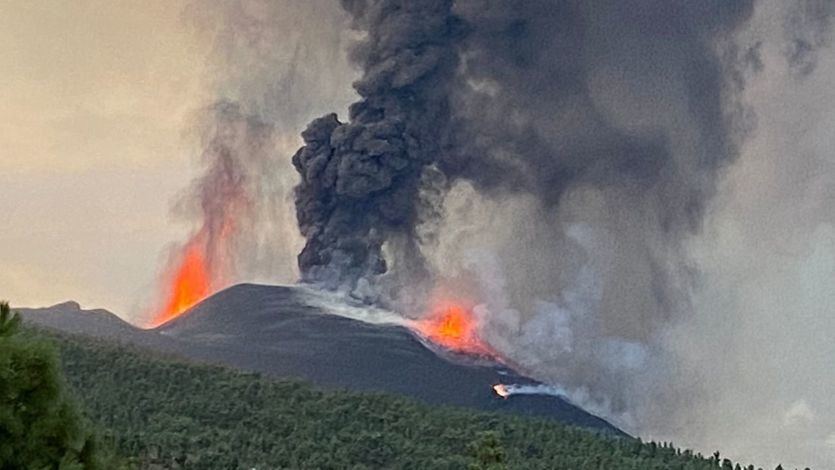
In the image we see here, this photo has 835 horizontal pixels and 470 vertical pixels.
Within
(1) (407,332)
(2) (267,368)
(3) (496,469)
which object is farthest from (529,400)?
(3) (496,469)

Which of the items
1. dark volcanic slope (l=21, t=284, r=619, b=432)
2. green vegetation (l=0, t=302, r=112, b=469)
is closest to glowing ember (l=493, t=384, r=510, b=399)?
dark volcanic slope (l=21, t=284, r=619, b=432)

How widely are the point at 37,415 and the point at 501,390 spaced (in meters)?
115

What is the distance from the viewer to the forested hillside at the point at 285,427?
157 feet

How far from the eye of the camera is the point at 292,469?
45938 mm

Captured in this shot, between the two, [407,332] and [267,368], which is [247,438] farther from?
[407,332]

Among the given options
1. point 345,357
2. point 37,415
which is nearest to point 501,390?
point 345,357

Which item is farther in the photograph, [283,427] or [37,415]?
[283,427]

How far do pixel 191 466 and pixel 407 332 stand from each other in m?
87.1

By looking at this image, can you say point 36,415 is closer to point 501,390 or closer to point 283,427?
point 283,427

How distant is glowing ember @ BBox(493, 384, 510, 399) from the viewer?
397 ft

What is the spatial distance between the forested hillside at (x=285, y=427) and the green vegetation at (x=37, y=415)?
3231 centimetres

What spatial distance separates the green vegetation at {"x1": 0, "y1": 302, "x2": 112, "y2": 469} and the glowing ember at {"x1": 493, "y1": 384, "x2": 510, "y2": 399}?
113 meters

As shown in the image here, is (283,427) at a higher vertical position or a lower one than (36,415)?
higher

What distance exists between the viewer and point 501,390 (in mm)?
122688
